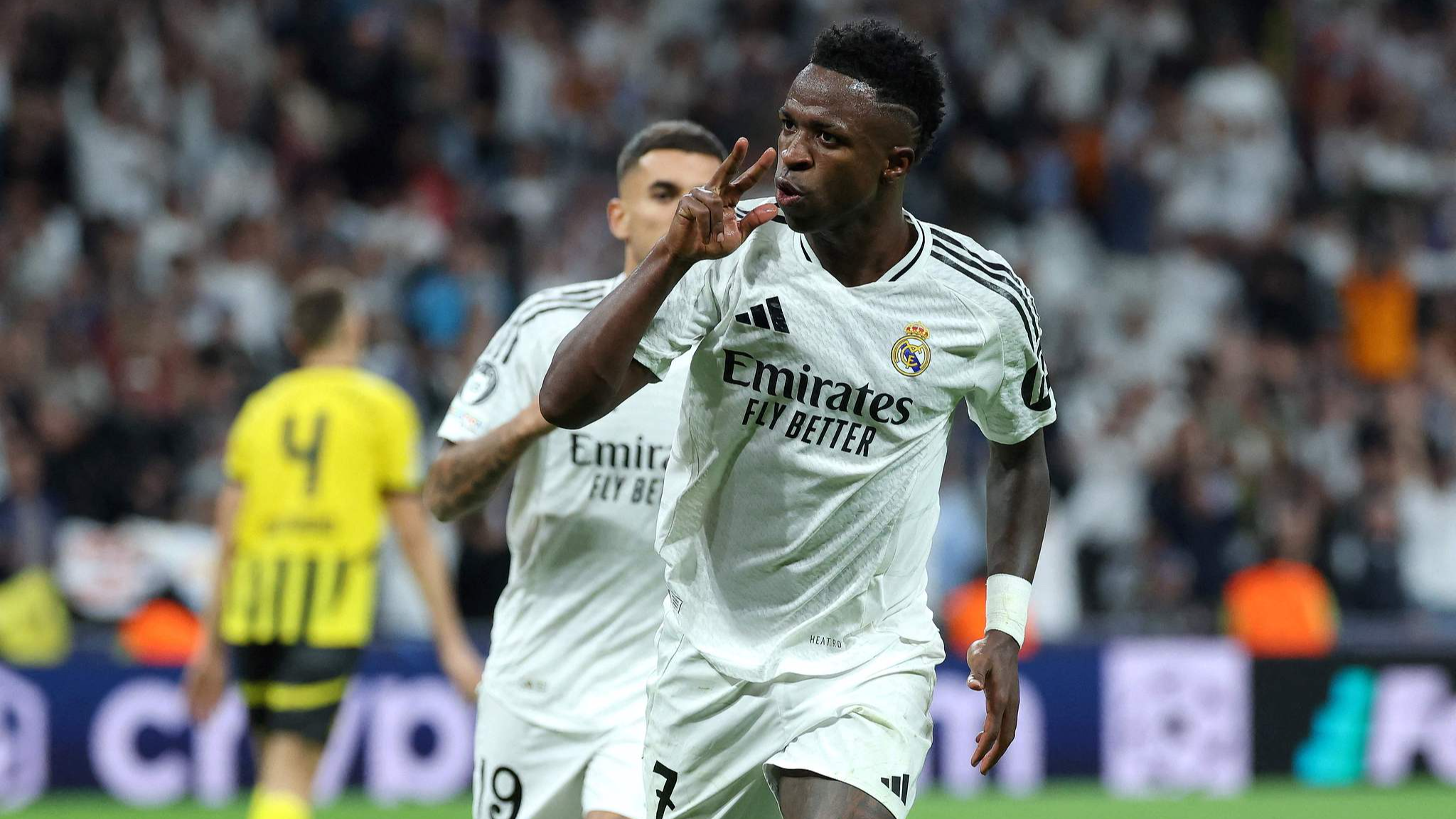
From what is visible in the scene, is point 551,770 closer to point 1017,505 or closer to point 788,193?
point 1017,505

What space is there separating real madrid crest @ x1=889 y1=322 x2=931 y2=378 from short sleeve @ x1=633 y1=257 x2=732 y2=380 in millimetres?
395

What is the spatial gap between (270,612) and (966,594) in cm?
612

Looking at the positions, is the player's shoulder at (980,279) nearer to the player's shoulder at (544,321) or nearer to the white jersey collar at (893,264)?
the white jersey collar at (893,264)

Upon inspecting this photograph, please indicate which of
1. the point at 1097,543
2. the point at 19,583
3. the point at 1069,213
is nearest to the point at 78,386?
the point at 19,583

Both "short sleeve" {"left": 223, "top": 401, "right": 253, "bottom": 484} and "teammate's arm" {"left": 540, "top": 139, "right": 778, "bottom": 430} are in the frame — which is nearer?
"teammate's arm" {"left": 540, "top": 139, "right": 778, "bottom": 430}

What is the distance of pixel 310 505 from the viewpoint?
727 centimetres

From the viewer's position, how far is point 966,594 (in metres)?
12.4

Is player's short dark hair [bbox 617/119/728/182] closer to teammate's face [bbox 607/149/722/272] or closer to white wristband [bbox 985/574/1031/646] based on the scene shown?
teammate's face [bbox 607/149/722/272]

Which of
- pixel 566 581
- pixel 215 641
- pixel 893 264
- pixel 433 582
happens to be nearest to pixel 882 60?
pixel 893 264

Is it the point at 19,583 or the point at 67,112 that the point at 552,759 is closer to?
the point at 19,583

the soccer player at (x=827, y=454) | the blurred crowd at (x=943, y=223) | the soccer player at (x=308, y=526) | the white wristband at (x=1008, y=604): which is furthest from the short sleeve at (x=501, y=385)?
the blurred crowd at (x=943, y=223)

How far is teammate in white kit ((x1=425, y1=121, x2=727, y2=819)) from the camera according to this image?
17.0 feet

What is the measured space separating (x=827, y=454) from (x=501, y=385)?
1431 millimetres

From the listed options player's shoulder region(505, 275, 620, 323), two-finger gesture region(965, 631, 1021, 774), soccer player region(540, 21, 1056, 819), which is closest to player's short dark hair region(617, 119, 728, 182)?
player's shoulder region(505, 275, 620, 323)
